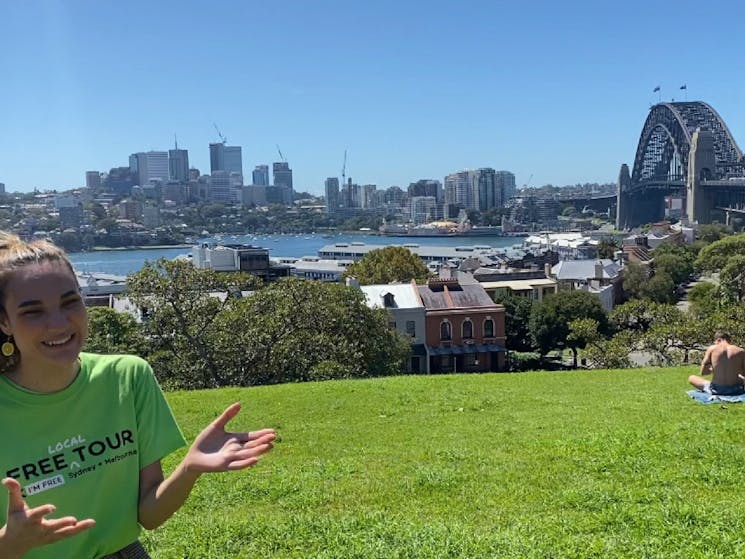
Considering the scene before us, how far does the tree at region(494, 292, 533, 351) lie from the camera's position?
41.1 meters

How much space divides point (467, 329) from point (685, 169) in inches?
4827

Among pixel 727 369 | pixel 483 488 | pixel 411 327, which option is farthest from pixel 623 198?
pixel 483 488

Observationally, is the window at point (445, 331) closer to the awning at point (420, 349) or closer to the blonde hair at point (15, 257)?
the awning at point (420, 349)

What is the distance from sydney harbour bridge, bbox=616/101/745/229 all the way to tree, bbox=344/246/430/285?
8711 cm

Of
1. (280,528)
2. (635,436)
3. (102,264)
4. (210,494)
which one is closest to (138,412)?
(280,528)

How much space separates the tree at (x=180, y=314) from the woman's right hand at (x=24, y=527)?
17.0 m

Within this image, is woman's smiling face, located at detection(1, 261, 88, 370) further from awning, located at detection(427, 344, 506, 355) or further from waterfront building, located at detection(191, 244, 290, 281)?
waterfront building, located at detection(191, 244, 290, 281)

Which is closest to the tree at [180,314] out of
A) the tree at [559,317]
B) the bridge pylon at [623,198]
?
the tree at [559,317]

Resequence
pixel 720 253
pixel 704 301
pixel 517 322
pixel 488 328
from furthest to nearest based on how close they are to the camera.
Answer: pixel 720 253
pixel 517 322
pixel 704 301
pixel 488 328

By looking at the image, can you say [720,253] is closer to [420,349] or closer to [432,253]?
[420,349]

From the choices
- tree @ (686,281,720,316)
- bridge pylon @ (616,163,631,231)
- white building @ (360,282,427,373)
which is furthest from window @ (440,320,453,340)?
bridge pylon @ (616,163,631,231)

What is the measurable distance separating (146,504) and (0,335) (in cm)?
71

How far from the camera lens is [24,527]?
6.01ft

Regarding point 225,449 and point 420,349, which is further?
point 420,349
